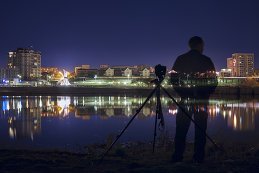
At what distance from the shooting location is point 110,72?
6467 inches

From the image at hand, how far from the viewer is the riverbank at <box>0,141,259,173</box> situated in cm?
458

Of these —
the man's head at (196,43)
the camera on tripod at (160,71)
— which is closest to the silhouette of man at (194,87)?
the man's head at (196,43)

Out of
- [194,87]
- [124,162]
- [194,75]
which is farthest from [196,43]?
[124,162]

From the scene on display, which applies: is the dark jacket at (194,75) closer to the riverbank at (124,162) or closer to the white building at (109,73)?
the riverbank at (124,162)

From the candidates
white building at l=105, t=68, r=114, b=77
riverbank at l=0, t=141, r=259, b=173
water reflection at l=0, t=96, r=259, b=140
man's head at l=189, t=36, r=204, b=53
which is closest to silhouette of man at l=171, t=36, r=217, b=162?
man's head at l=189, t=36, r=204, b=53

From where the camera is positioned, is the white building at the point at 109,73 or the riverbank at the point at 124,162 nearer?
the riverbank at the point at 124,162

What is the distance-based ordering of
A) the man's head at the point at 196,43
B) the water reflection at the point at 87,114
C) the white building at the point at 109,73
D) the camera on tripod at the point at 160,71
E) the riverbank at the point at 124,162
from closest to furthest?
the riverbank at the point at 124,162 < the camera on tripod at the point at 160,71 < the man's head at the point at 196,43 < the water reflection at the point at 87,114 < the white building at the point at 109,73

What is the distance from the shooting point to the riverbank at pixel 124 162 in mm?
4582

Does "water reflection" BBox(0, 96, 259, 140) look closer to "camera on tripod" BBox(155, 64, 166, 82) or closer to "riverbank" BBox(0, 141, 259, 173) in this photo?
"riverbank" BBox(0, 141, 259, 173)

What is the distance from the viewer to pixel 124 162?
17.1 feet

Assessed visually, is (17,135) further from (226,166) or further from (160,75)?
(226,166)

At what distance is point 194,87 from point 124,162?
7.14 feet

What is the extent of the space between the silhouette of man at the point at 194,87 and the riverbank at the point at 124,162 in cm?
35

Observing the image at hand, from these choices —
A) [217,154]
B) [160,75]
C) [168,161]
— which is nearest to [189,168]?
[168,161]
